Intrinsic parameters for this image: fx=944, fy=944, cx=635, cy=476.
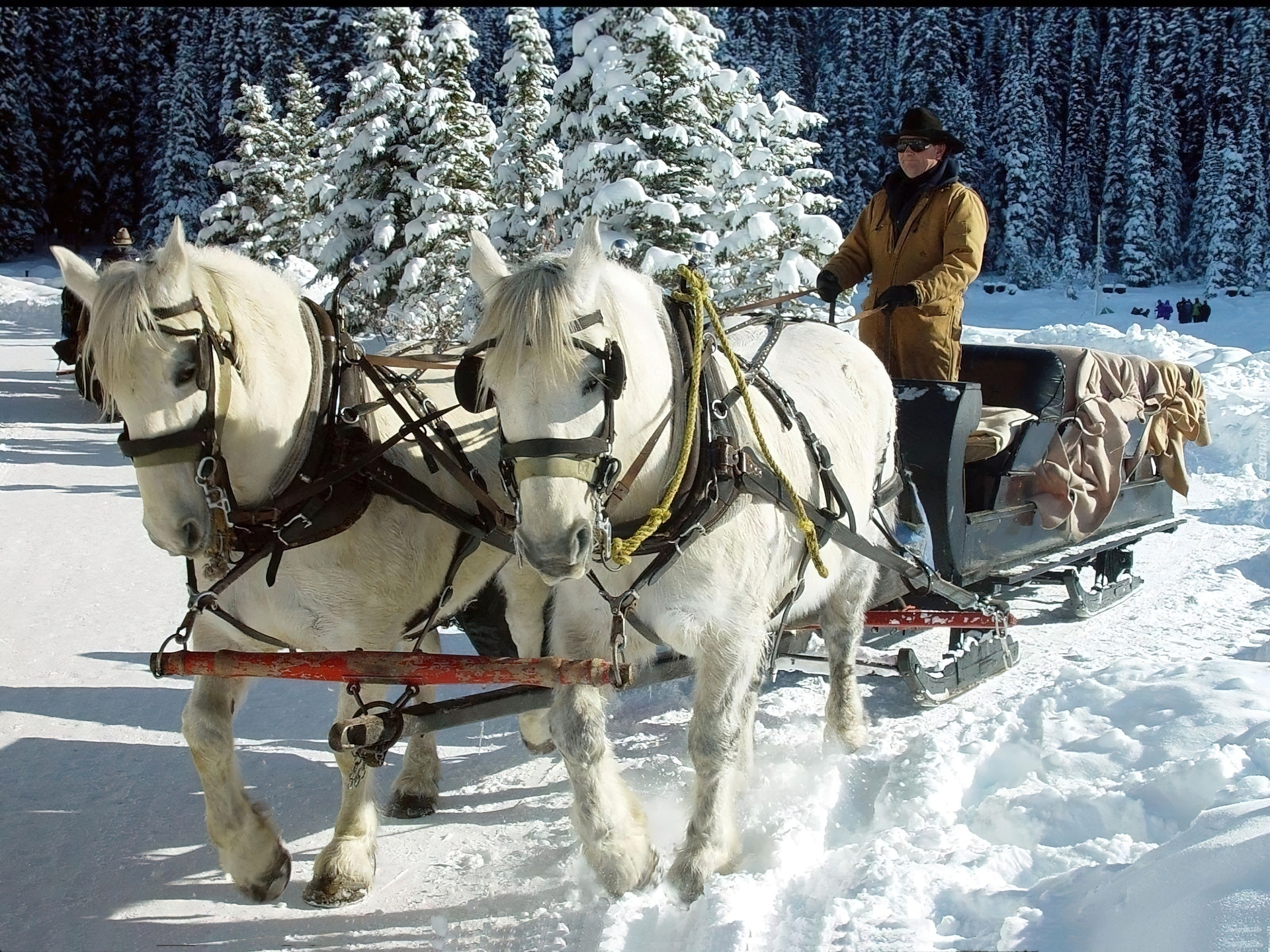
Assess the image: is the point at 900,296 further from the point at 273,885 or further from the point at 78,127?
the point at 78,127

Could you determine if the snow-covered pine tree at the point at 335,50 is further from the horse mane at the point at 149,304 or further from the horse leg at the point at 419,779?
the horse mane at the point at 149,304

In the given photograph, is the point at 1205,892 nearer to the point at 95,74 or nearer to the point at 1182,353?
the point at 1182,353

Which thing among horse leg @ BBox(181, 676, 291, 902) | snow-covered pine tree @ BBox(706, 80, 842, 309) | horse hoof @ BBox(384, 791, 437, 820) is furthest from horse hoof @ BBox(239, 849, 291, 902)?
snow-covered pine tree @ BBox(706, 80, 842, 309)

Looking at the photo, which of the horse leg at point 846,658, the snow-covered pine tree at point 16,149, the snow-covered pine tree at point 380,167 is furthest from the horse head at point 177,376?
the snow-covered pine tree at point 16,149

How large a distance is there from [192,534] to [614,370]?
128cm

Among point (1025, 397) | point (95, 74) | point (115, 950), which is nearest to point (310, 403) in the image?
point (115, 950)

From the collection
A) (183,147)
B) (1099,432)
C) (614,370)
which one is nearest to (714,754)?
(614,370)

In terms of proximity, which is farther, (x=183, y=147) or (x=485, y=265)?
(x=183, y=147)

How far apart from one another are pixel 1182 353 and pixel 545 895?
1703cm

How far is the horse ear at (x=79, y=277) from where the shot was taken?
269cm

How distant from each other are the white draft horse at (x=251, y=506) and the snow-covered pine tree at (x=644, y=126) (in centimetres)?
1011

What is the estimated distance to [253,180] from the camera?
93.8 ft

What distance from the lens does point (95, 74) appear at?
51844 millimetres

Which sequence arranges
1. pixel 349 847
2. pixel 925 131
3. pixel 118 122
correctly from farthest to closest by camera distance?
pixel 118 122 → pixel 925 131 → pixel 349 847
